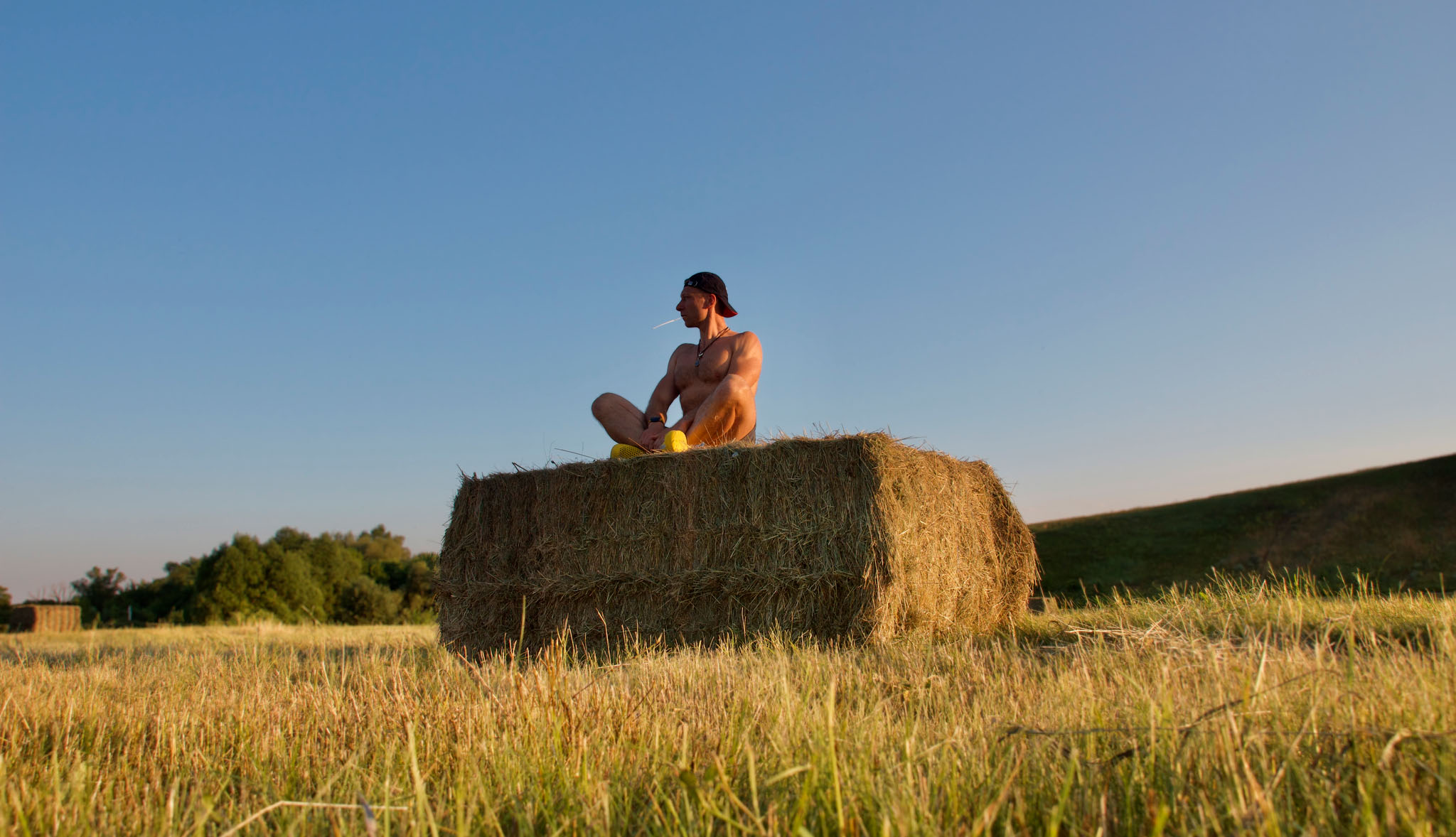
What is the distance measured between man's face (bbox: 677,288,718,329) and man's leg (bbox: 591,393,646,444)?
2.63ft

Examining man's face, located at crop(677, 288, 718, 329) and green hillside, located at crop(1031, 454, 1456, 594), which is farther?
green hillside, located at crop(1031, 454, 1456, 594)

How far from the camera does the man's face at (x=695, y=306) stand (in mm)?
6570

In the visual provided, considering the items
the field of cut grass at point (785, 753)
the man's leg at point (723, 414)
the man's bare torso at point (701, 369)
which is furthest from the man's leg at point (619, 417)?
the field of cut grass at point (785, 753)

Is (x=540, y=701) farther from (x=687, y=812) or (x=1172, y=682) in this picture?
(x=1172, y=682)

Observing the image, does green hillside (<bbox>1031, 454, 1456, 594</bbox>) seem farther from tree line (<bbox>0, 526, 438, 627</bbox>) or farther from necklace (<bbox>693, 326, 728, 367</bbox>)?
tree line (<bbox>0, 526, 438, 627</bbox>)

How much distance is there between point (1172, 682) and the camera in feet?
7.11

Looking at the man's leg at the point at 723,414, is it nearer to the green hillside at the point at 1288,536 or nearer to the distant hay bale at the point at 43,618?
the green hillside at the point at 1288,536

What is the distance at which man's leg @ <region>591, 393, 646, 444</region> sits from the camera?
6.43 metres

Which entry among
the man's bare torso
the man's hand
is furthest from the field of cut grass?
the man's bare torso

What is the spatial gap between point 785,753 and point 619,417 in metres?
5.06

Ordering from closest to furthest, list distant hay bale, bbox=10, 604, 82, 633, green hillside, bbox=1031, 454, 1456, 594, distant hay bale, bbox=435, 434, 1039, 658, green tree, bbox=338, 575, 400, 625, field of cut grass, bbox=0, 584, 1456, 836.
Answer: field of cut grass, bbox=0, 584, 1456, 836 < distant hay bale, bbox=435, 434, 1039, 658 < green hillside, bbox=1031, 454, 1456, 594 < distant hay bale, bbox=10, 604, 82, 633 < green tree, bbox=338, 575, 400, 625

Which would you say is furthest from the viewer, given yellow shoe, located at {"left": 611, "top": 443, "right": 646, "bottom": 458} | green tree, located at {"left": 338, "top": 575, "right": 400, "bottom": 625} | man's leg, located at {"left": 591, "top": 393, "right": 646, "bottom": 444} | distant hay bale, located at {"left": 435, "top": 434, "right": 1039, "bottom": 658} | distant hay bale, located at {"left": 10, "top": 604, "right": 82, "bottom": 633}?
green tree, located at {"left": 338, "top": 575, "right": 400, "bottom": 625}

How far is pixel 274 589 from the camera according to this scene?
22.8m

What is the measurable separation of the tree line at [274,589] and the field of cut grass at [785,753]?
16.3m
